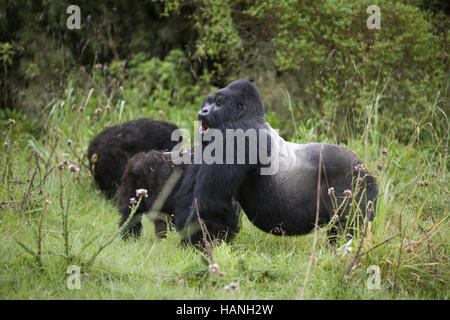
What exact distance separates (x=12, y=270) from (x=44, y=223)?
961mm

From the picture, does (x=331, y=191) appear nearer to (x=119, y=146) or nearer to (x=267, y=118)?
(x=119, y=146)

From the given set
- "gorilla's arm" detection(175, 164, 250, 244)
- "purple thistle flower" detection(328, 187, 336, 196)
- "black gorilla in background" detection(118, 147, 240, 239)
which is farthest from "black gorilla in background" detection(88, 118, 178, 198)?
"purple thistle flower" detection(328, 187, 336, 196)

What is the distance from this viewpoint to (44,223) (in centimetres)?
341

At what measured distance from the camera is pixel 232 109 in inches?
119

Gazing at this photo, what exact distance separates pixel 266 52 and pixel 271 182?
13.1ft

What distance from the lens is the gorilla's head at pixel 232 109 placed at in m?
3.00

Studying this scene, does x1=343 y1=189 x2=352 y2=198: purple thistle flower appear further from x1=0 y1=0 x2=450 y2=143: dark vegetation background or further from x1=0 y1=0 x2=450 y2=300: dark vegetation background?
x1=0 y1=0 x2=450 y2=143: dark vegetation background

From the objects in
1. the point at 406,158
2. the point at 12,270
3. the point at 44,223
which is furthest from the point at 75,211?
the point at 406,158

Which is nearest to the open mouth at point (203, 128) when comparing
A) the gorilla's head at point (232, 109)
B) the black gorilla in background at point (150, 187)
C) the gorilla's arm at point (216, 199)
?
the gorilla's head at point (232, 109)

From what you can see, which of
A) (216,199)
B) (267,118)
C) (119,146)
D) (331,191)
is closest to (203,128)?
(216,199)

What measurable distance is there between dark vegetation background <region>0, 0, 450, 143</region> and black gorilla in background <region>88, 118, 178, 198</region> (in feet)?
2.56

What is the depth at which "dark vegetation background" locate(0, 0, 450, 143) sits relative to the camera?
5.40m
